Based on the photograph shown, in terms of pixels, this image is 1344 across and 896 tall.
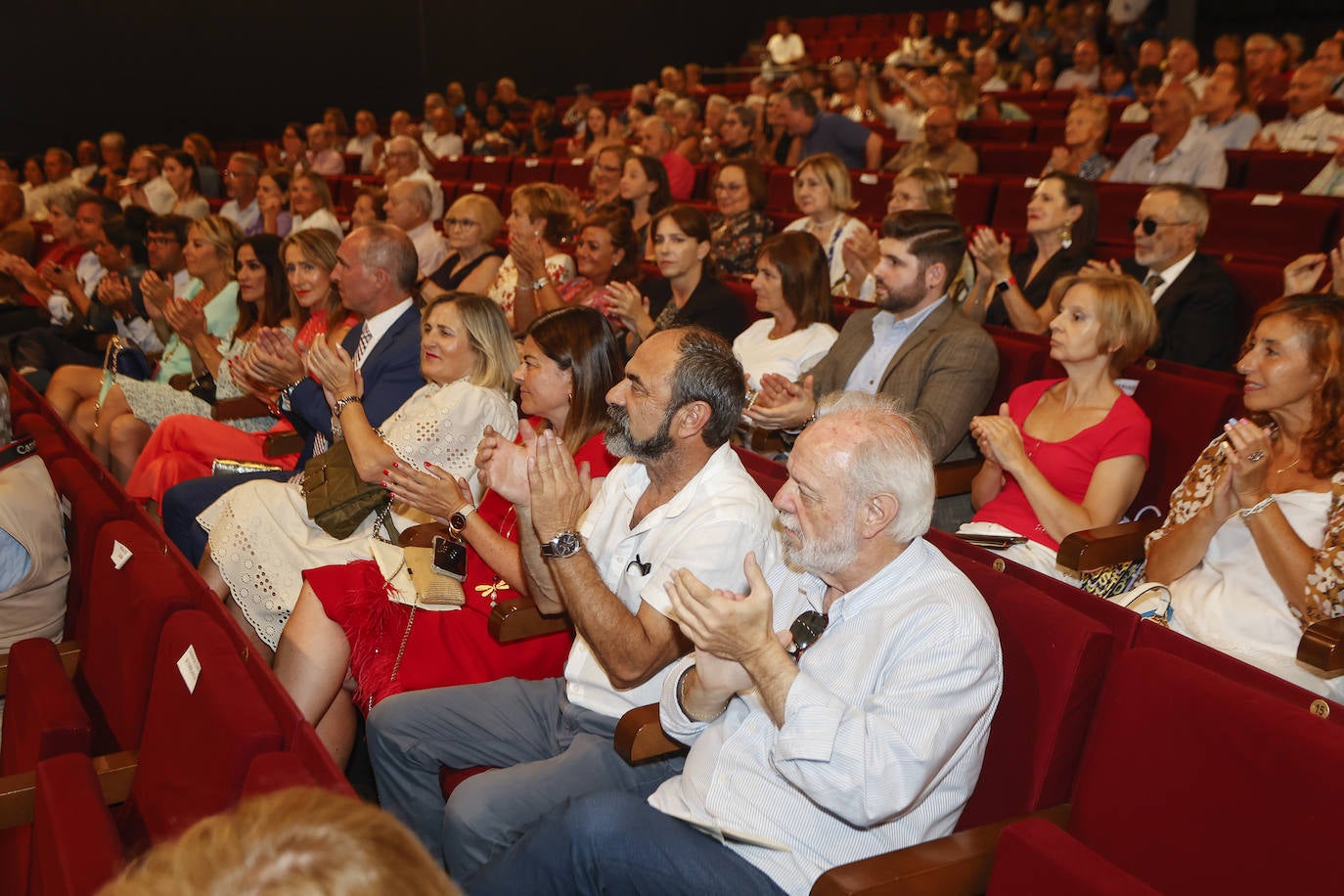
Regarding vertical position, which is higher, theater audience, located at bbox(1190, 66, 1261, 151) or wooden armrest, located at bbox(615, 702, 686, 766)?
theater audience, located at bbox(1190, 66, 1261, 151)

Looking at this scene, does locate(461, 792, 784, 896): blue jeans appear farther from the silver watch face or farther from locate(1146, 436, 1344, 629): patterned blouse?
locate(1146, 436, 1344, 629): patterned blouse

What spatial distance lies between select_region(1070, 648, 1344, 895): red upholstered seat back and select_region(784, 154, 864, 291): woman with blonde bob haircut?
314cm

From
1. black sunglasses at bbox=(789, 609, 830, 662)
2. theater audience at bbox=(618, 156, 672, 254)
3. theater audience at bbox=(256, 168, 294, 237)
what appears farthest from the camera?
theater audience at bbox=(256, 168, 294, 237)

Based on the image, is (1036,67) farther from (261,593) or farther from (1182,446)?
(261,593)

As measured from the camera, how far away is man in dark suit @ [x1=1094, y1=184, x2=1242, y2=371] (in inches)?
131

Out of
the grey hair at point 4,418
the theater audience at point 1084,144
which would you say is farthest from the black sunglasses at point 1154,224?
the grey hair at point 4,418

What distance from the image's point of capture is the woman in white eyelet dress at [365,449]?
262 cm

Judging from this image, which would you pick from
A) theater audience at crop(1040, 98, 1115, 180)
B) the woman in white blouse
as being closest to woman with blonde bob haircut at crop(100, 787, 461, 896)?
the woman in white blouse

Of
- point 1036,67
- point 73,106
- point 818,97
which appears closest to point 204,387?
point 818,97

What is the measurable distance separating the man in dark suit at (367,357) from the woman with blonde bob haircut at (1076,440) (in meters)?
1.57

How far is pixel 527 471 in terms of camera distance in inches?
76.3

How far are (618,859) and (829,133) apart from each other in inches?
232

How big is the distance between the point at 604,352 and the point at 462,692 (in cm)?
80

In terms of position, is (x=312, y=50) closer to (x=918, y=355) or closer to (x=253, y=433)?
(x=253, y=433)
